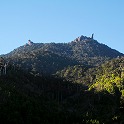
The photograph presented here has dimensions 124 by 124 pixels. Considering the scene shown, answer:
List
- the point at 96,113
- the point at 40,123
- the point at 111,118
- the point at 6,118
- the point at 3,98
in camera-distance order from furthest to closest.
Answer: the point at 96,113 < the point at 111,118 < the point at 3,98 < the point at 40,123 < the point at 6,118

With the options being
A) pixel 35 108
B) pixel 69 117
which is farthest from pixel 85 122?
pixel 35 108

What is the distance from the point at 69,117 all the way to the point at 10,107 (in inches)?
1300

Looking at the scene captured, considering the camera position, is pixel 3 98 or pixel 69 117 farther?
pixel 69 117

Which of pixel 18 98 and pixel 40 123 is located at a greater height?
pixel 18 98

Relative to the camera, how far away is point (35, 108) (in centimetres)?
15188

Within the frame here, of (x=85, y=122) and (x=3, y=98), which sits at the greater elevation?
(x=3, y=98)

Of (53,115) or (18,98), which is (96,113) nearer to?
(53,115)

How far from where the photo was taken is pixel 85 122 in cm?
14912

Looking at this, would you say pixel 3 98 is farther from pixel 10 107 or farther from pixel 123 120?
pixel 123 120

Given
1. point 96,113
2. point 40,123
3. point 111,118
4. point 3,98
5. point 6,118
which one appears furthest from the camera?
point 96,113

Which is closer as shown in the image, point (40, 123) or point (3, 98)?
point (40, 123)

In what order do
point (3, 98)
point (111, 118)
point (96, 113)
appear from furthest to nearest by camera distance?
point (96, 113) < point (111, 118) < point (3, 98)

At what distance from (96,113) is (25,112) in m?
52.6

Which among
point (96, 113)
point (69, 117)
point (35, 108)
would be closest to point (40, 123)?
point (35, 108)
